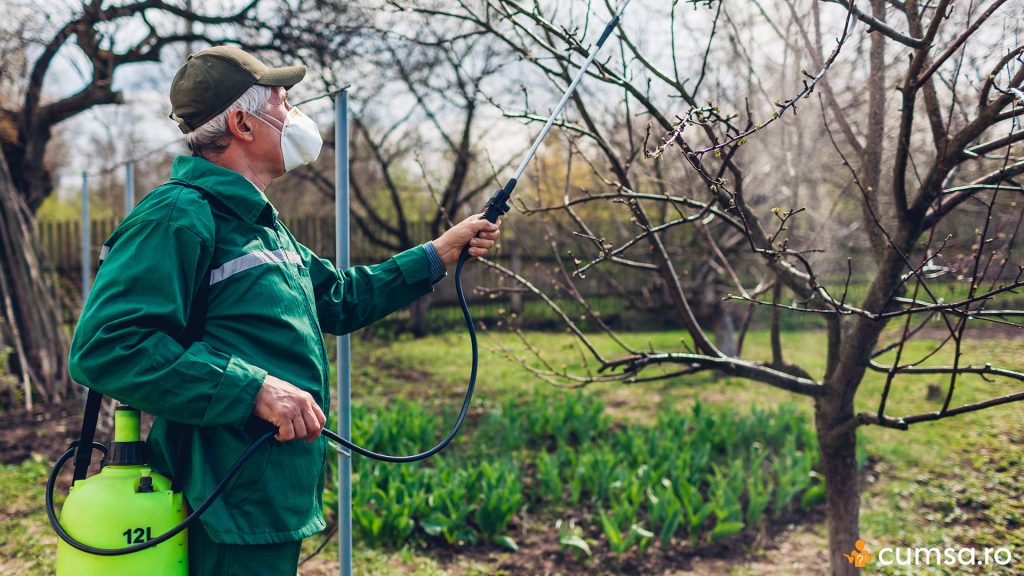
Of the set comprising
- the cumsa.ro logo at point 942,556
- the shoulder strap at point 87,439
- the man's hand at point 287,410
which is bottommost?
the cumsa.ro logo at point 942,556

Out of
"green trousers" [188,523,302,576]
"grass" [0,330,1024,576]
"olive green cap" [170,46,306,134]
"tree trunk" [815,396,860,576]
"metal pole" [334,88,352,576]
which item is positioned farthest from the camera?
"grass" [0,330,1024,576]

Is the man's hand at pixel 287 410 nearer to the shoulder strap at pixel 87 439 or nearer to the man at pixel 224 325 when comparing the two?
the man at pixel 224 325

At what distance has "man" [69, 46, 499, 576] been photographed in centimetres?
146

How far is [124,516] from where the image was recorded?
1.50 meters

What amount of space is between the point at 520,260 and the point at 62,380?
703 centimetres

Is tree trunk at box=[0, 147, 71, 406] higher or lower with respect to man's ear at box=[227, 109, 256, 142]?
lower

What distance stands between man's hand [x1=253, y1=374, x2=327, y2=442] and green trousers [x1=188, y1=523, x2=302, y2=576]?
28 cm

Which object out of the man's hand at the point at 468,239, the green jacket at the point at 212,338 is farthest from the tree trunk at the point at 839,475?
the green jacket at the point at 212,338

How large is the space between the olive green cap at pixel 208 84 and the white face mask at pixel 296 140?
0.35 feet

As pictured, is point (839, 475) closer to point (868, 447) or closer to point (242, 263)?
point (242, 263)

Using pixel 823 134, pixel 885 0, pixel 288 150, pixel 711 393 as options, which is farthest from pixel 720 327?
pixel 288 150

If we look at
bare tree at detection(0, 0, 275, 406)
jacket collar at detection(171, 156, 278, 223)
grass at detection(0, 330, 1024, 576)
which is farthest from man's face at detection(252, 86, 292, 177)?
bare tree at detection(0, 0, 275, 406)

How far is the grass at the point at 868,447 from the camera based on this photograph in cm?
362

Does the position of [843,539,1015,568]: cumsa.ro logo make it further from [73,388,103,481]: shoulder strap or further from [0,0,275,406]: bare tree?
[0,0,275,406]: bare tree
